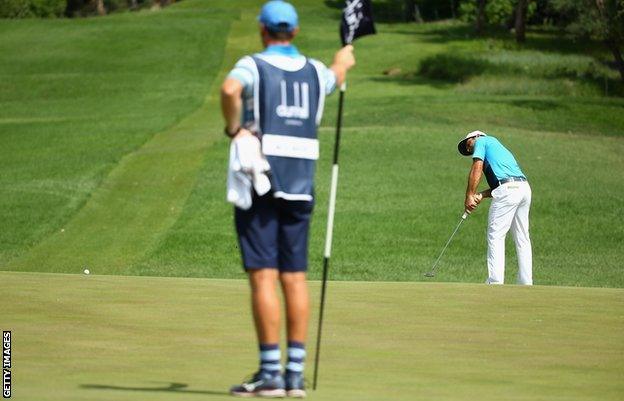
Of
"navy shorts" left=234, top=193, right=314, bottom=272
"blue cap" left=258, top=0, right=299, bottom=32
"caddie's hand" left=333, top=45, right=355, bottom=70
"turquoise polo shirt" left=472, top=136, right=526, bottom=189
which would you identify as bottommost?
"turquoise polo shirt" left=472, top=136, right=526, bottom=189

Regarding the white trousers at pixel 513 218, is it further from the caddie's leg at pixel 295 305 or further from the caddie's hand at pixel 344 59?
the caddie's leg at pixel 295 305

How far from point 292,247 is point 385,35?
208 ft

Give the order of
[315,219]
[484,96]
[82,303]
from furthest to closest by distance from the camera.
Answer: [484,96] → [315,219] → [82,303]

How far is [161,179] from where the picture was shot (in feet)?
104

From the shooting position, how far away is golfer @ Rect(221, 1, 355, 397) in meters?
7.58

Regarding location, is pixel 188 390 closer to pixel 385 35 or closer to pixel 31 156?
pixel 31 156

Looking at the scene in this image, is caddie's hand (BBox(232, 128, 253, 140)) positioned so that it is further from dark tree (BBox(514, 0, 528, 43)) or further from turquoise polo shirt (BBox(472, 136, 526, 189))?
dark tree (BBox(514, 0, 528, 43))

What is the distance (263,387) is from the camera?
295 inches

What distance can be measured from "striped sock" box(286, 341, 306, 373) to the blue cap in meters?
1.72

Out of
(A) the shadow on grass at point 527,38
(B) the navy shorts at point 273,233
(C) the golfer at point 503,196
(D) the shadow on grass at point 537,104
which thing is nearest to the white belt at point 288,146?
(B) the navy shorts at point 273,233

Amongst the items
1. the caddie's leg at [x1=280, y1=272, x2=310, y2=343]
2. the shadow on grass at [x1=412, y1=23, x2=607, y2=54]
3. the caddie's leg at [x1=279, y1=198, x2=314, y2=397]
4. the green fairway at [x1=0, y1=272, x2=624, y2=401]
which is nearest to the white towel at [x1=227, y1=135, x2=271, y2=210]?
the caddie's leg at [x1=279, y1=198, x2=314, y2=397]

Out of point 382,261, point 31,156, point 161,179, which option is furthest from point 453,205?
point 31,156

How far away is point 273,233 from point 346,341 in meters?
2.14

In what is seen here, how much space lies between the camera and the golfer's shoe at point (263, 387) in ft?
24.4
